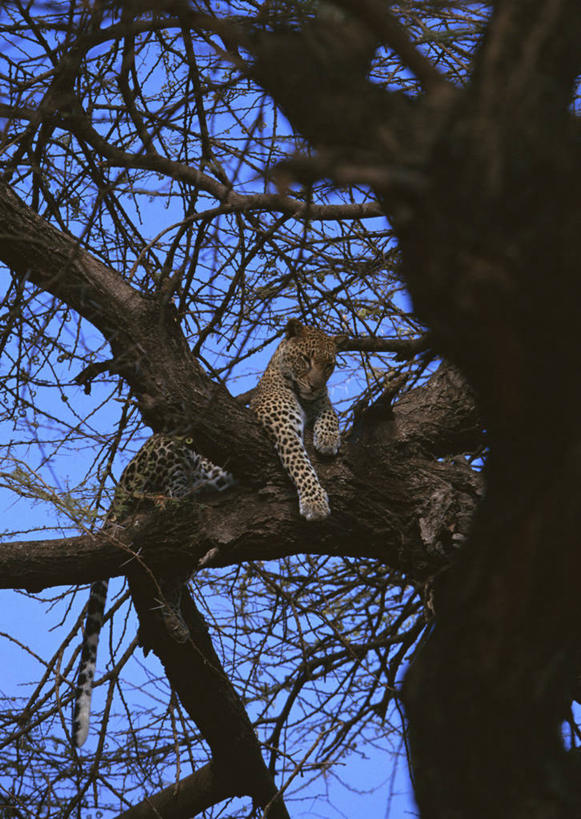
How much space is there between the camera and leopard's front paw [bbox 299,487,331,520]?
458 centimetres

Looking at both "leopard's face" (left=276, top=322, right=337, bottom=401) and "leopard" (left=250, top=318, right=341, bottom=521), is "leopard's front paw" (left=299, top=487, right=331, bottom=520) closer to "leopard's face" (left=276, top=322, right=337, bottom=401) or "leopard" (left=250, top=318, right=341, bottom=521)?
"leopard" (left=250, top=318, right=341, bottom=521)

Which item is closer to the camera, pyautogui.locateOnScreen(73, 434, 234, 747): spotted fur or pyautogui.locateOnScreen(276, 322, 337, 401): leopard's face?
pyautogui.locateOnScreen(73, 434, 234, 747): spotted fur

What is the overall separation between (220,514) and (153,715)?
1.37 meters

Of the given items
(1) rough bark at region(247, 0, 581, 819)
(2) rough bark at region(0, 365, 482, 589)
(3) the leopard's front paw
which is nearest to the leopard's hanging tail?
(2) rough bark at region(0, 365, 482, 589)

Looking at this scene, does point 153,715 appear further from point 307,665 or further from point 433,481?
point 433,481

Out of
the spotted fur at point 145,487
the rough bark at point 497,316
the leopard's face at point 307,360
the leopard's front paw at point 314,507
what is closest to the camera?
the rough bark at point 497,316

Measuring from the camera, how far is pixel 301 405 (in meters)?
5.95

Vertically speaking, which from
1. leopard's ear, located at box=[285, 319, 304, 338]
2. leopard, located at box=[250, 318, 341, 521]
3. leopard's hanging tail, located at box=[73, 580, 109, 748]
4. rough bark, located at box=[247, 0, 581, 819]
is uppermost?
leopard's ear, located at box=[285, 319, 304, 338]

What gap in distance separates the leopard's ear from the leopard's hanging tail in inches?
79.3

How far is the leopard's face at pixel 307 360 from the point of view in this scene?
234 inches

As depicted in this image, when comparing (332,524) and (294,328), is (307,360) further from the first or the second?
(332,524)

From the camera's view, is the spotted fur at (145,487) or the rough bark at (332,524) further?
the spotted fur at (145,487)

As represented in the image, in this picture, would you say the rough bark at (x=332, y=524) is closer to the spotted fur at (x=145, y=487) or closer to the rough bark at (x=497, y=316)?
the spotted fur at (x=145, y=487)

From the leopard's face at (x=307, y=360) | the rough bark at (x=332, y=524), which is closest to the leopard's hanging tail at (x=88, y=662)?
the rough bark at (x=332, y=524)
